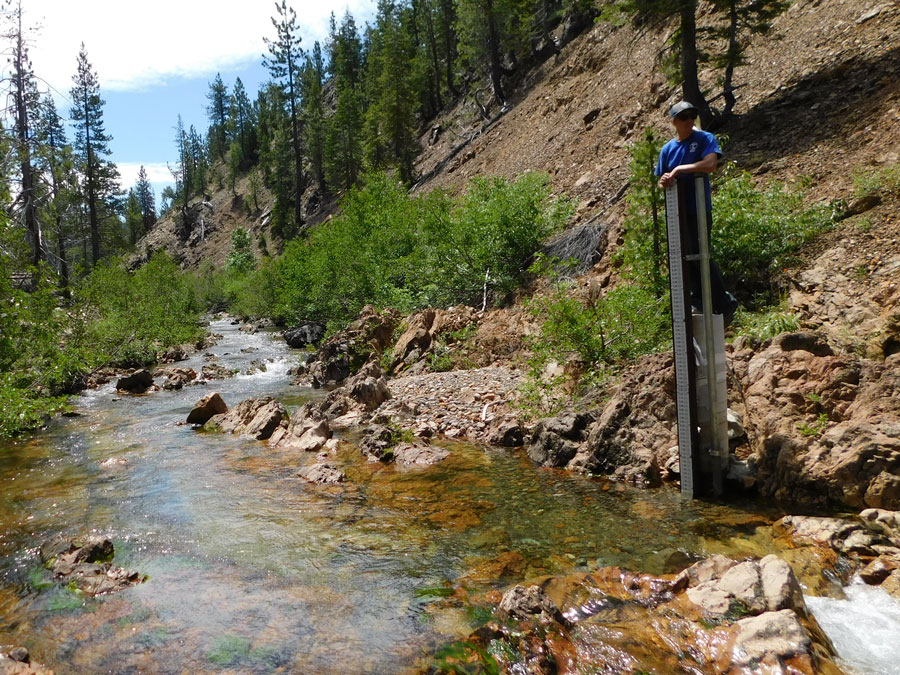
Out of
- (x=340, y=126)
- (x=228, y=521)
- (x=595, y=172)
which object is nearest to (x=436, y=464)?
(x=228, y=521)

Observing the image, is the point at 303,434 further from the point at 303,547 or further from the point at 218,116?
the point at 218,116

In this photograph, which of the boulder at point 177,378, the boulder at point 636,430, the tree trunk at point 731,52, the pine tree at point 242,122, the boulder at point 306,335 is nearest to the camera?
the boulder at point 636,430

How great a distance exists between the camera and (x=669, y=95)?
1812 cm

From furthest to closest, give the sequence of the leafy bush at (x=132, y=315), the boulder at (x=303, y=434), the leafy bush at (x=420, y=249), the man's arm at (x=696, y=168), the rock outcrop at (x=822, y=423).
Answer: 1. the leafy bush at (x=132, y=315)
2. the leafy bush at (x=420, y=249)
3. the boulder at (x=303, y=434)
4. the man's arm at (x=696, y=168)
5. the rock outcrop at (x=822, y=423)

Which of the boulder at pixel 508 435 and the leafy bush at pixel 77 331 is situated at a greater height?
the leafy bush at pixel 77 331

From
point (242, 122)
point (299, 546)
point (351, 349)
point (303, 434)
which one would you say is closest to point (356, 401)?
point (303, 434)

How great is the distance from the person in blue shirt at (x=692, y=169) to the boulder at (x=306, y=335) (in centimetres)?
1968

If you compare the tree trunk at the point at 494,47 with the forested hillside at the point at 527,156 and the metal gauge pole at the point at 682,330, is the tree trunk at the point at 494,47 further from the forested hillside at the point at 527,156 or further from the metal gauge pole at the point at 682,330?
the metal gauge pole at the point at 682,330

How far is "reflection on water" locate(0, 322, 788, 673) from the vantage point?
3.78 m

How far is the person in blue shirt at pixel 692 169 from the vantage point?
17.2 feet

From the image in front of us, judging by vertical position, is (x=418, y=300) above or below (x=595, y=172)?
below

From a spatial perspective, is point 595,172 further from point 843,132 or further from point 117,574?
point 117,574

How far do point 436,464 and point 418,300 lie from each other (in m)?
10.1

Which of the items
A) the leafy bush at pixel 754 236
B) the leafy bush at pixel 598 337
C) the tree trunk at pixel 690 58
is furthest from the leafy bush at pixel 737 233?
the tree trunk at pixel 690 58
